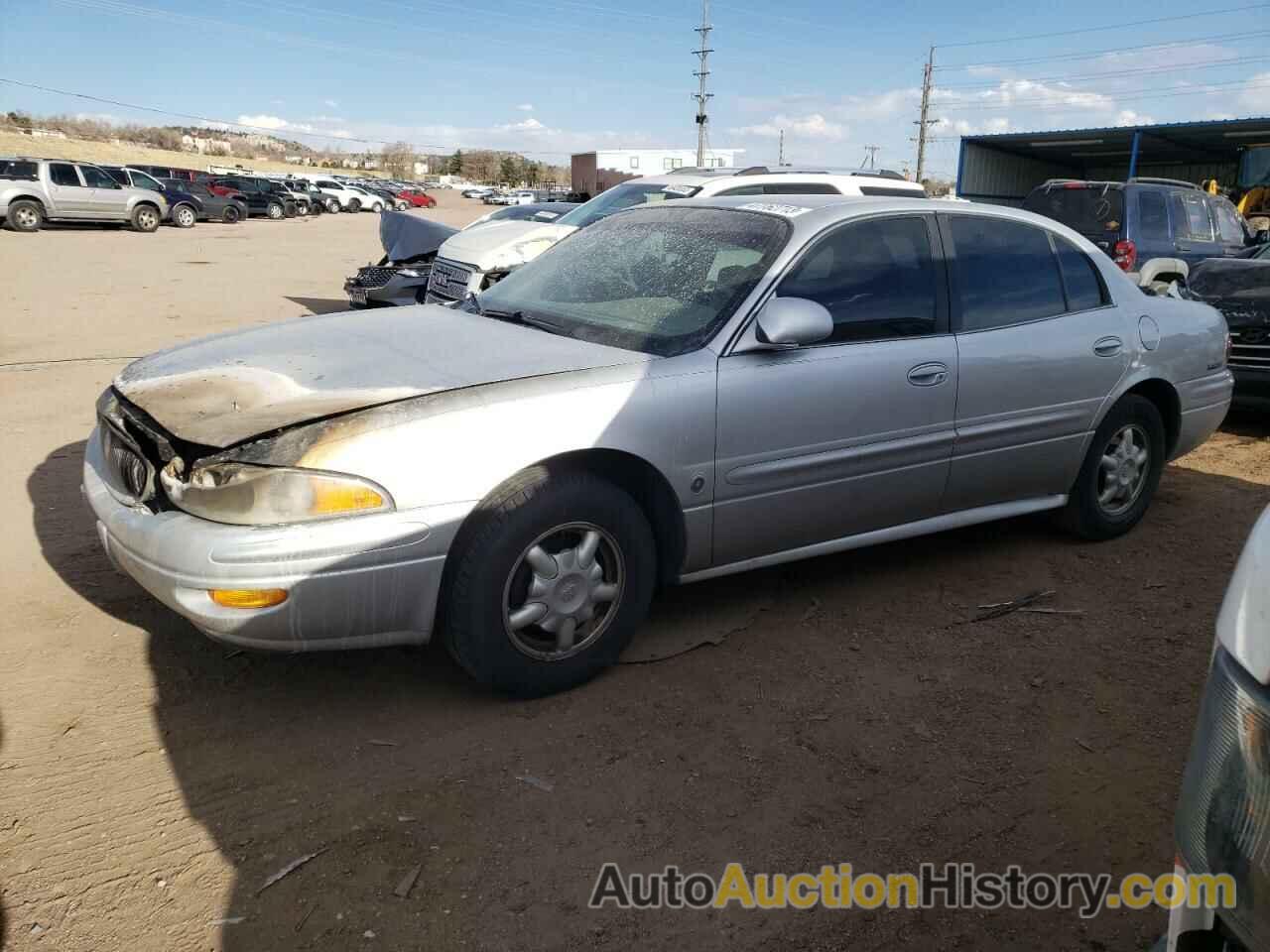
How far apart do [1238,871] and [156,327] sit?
1109 centimetres

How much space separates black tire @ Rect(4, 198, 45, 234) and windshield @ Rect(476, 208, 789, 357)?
80.5ft

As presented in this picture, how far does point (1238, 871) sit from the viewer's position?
4.42ft

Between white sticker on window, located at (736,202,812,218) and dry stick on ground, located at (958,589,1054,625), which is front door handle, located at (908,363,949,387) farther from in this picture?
dry stick on ground, located at (958,589,1054,625)

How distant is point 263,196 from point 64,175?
40.0 feet

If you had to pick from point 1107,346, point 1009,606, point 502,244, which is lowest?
point 1009,606

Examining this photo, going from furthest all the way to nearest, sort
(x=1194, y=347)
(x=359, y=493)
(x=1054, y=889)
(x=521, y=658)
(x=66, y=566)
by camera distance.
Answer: (x=1194, y=347), (x=66, y=566), (x=521, y=658), (x=359, y=493), (x=1054, y=889)

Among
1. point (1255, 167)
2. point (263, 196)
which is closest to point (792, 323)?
point (1255, 167)

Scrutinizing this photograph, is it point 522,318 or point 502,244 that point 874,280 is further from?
point 502,244

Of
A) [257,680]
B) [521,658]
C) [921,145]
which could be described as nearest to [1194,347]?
[521,658]

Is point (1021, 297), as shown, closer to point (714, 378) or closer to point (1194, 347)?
point (1194, 347)

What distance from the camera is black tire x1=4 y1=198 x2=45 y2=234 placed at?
2370 centimetres

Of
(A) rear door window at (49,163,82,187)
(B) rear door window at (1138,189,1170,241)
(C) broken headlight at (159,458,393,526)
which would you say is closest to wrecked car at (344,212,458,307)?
(C) broken headlight at (159,458,393,526)

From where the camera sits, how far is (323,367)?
10.9 ft

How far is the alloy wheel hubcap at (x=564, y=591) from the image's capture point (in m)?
3.12
